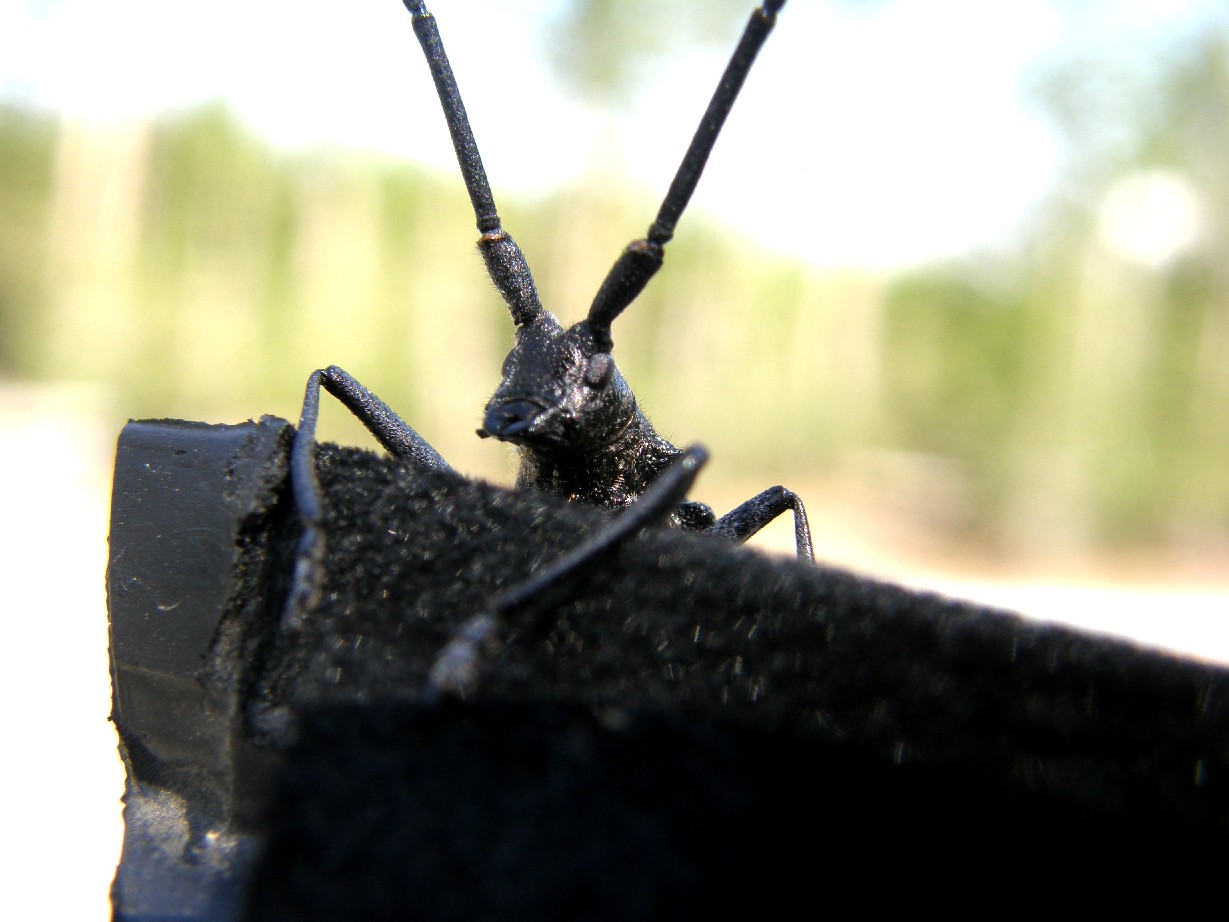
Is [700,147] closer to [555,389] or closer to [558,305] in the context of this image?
[555,389]

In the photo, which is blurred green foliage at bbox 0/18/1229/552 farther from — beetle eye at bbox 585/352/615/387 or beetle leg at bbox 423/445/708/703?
beetle leg at bbox 423/445/708/703

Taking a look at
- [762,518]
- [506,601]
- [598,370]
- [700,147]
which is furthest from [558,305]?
[506,601]

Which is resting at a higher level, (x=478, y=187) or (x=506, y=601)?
(x=478, y=187)

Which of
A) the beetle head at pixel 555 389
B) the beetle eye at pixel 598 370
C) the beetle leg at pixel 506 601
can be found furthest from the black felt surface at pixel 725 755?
the beetle eye at pixel 598 370

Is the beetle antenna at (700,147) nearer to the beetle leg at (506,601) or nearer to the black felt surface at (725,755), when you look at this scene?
the beetle leg at (506,601)

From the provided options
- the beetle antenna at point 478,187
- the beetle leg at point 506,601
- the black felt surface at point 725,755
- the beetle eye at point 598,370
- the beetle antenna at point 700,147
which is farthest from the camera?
the beetle eye at point 598,370

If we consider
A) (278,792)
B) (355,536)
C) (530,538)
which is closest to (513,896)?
(278,792)
